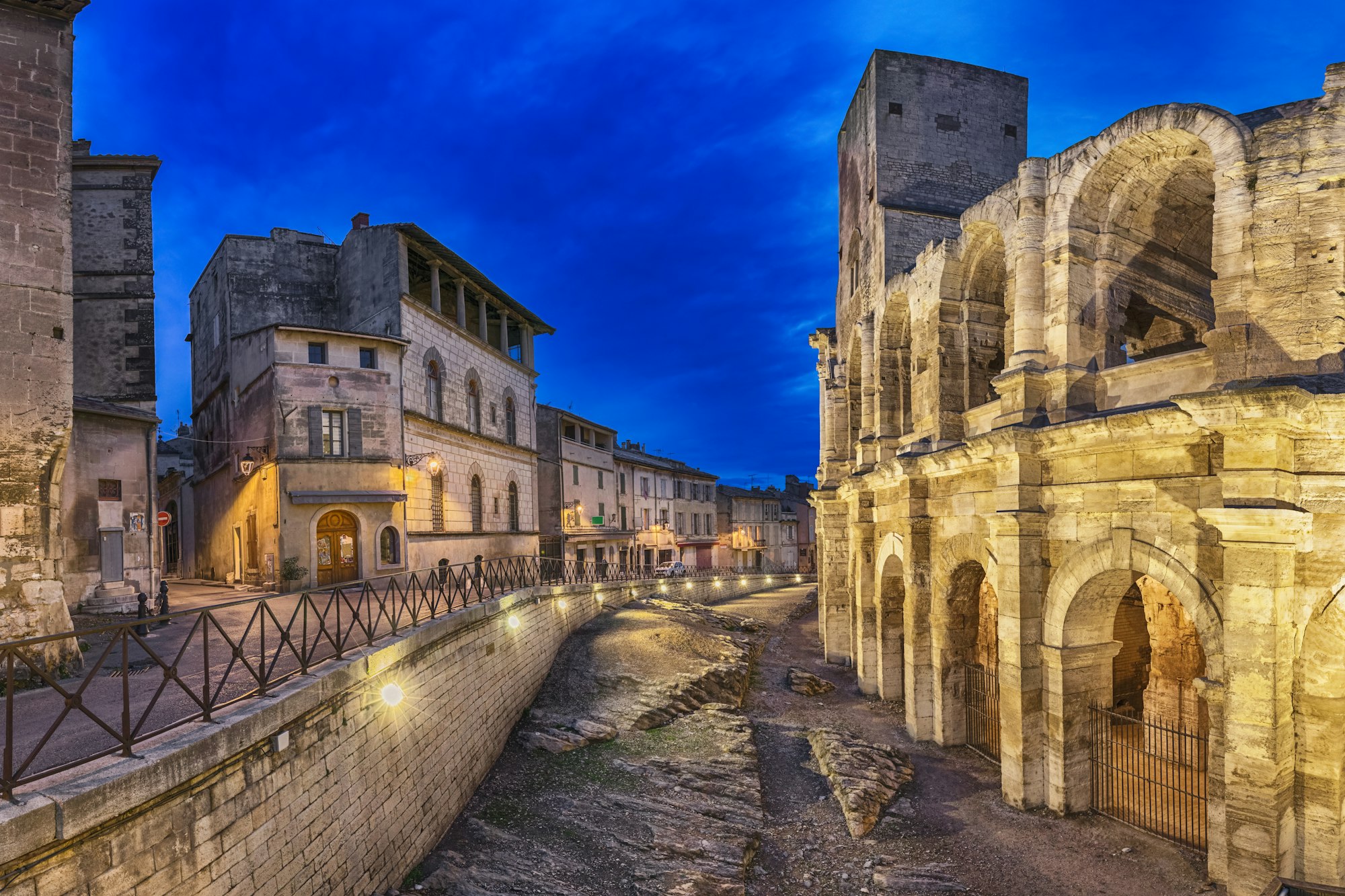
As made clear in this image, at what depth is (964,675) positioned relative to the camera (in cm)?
1385

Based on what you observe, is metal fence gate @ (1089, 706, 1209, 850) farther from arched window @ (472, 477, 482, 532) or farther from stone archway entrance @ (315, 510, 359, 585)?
arched window @ (472, 477, 482, 532)

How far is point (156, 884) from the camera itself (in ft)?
16.6

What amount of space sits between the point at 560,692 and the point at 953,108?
18572mm

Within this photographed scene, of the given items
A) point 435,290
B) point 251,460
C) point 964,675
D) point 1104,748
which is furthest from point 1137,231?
point 251,460

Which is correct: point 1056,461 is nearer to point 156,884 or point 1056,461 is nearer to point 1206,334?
point 1206,334

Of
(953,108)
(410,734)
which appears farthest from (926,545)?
(953,108)

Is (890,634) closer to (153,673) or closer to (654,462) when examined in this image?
(153,673)

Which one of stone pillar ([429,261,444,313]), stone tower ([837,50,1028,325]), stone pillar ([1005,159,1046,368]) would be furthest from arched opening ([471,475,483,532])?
stone pillar ([1005,159,1046,368])

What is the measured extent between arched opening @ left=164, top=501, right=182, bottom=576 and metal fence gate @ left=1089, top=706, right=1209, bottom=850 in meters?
35.2

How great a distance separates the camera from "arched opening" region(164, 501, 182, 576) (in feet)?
103

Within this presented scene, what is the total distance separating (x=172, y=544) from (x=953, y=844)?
115 ft

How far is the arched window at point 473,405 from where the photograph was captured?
25.8 m

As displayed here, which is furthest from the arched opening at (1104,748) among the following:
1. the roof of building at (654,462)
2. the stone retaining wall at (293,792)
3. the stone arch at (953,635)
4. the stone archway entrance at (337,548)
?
the roof of building at (654,462)

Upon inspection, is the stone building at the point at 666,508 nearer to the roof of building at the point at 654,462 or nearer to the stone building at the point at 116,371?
the roof of building at the point at 654,462
